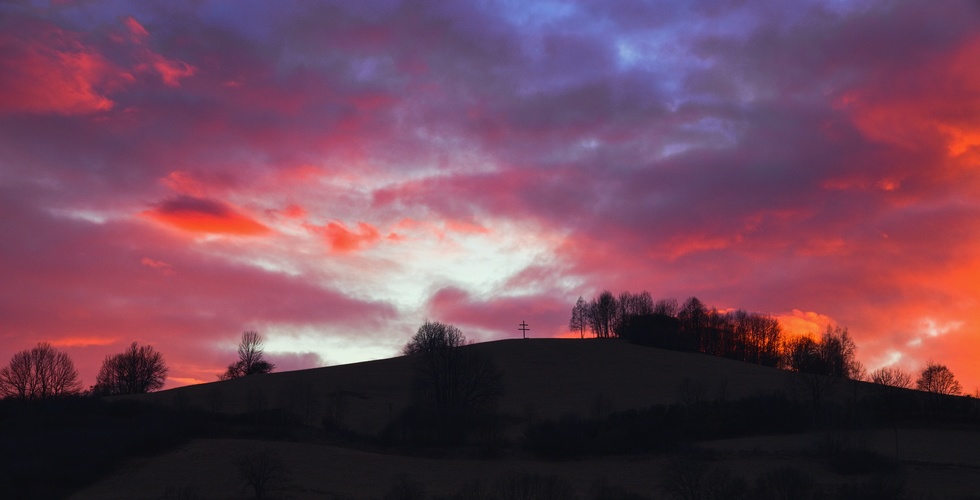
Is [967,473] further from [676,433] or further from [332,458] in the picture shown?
[332,458]

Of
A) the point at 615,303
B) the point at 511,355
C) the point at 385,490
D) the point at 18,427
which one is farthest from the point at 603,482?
the point at 615,303

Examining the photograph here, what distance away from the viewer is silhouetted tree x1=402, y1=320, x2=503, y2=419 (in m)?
81.7

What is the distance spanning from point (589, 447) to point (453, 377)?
91.3 feet

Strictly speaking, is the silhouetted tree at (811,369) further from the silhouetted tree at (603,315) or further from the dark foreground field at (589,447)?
the silhouetted tree at (603,315)

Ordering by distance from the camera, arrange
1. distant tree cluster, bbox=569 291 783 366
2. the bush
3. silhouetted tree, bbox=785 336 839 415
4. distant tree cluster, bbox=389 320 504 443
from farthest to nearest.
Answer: distant tree cluster, bbox=569 291 783 366
silhouetted tree, bbox=785 336 839 415
distant tree cluster, bbox=389 320 504 443
the bush

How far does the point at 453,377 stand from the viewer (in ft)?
282

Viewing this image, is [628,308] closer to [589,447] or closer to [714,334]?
[714,334]

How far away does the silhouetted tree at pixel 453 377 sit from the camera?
268ft

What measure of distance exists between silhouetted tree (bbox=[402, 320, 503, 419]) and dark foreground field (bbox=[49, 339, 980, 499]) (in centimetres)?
260

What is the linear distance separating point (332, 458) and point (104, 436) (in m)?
17.9

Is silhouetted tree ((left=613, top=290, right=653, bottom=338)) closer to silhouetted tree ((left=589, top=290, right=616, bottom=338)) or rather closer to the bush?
silhouetted tree ((left=589, top=290, right=616, bottom=338))

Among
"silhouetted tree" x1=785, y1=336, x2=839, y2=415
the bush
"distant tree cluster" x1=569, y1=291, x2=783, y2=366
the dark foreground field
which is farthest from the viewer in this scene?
"distant tree cluster" x1=569, y1=291, x2=783, y2=366

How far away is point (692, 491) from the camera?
130ft

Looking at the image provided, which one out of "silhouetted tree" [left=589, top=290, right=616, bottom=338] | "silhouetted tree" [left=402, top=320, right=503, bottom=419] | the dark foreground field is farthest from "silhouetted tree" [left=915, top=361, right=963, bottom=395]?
"silhouetted tree" [left=589, top=290, right=616, bottom=338]
